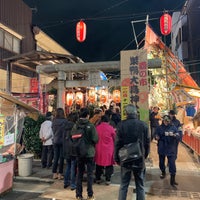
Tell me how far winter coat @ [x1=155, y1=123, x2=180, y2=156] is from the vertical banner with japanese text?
4.81 feet

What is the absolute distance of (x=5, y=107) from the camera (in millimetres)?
6629

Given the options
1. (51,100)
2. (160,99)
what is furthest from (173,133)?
(160,99)

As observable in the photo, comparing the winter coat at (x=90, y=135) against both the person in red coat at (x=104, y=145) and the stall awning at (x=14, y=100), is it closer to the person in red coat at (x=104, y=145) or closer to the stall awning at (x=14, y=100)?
the person in red coat at (x=104, y=145)

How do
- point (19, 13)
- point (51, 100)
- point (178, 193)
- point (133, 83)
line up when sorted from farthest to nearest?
point (19, 13), point (51, 100), point (133, 83), point (178, 193)

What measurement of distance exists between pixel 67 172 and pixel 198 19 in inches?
1019

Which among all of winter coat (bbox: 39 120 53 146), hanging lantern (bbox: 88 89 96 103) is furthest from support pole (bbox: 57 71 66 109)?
Result: hanging lantern (bbox: 88 89 96 103)

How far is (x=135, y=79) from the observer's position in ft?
27.4

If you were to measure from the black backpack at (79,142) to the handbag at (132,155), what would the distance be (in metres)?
1.03

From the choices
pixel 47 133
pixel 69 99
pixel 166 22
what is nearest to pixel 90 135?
pixel 47 133

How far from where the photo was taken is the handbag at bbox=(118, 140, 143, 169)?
4258 mm

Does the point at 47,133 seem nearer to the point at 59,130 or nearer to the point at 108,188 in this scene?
the point at 59,130

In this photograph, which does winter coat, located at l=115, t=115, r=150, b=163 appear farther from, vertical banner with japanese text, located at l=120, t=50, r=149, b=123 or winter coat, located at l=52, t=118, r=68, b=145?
vertical banner with japanese text, located at l=120, t=50, r=149, b=123

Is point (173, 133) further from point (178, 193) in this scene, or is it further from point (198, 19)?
point (198, 19)

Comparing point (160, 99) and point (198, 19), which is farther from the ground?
point (198, 19)
